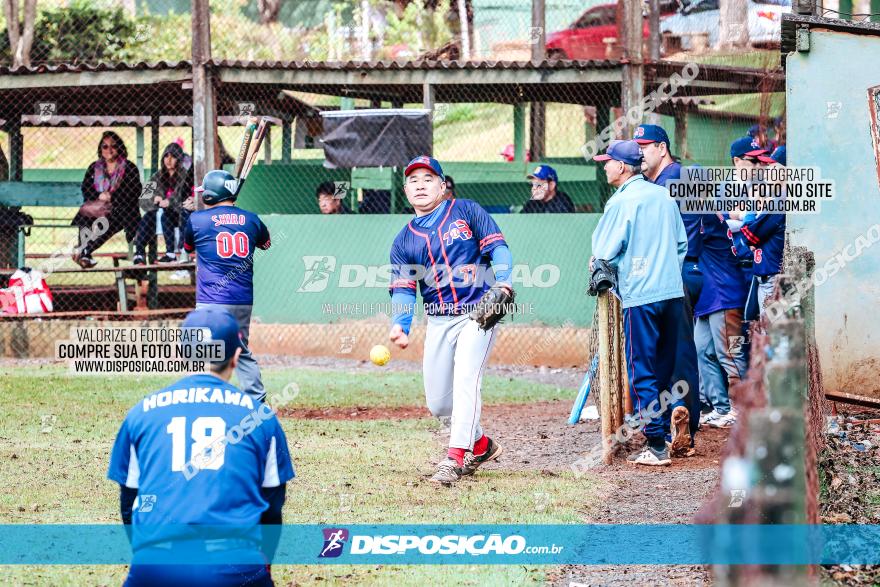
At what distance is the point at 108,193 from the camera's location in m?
14.7

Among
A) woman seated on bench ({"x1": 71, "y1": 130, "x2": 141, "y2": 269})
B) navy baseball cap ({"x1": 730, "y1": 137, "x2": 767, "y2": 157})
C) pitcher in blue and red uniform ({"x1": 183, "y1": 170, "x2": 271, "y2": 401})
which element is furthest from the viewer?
→ woman seated on bench ({"x1": 71, "y1": 130, "x2": 141, "y2": 269})

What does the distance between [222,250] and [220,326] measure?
5531 mm

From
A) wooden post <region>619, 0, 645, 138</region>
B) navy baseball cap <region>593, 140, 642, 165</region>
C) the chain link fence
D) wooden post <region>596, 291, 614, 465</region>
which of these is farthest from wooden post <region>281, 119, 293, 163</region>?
wooden post <region>596, 291, 614, 465</region>

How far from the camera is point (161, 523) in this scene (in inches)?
145

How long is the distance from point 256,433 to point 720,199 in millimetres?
6324

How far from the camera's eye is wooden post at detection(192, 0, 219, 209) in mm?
13289

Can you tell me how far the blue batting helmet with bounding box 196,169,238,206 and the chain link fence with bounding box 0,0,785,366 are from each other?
14.4 feet

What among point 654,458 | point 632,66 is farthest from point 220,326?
point 632,66

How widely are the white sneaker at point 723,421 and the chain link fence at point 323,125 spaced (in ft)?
14.1

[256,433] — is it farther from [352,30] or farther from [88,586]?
[352,30]

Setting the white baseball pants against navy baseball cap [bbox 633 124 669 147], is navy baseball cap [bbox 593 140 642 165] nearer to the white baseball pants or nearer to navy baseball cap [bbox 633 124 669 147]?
navy baseball cap [bbox 633 124 669 147]

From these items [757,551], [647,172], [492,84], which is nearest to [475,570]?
[757,551]

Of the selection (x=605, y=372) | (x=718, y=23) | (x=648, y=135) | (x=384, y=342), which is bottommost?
(x=384, y=342)

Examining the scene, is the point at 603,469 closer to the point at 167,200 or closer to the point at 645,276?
the point at 645,276
